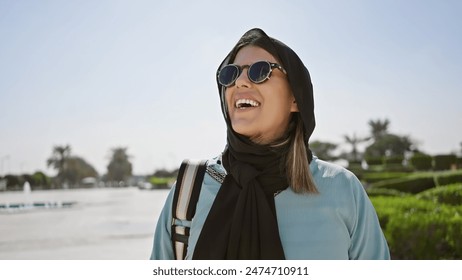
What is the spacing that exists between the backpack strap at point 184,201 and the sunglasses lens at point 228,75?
304mm

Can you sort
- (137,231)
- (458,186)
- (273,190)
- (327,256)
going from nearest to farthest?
(327,256), (273,190), (458,186), (137,231)

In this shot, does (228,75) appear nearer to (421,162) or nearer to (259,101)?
(259,101)

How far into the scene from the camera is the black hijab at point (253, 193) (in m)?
1.67

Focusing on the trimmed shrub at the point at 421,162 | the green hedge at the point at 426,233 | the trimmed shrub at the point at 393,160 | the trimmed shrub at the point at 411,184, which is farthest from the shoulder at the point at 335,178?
the trimmed shrub at the point at 393,160

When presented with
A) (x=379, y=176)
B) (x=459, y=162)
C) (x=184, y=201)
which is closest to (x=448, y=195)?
(x=459, y=162)

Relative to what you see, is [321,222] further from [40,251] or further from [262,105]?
[40,251]

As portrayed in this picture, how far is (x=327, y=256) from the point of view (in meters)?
1.62

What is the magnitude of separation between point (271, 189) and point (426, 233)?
2861 millimetres

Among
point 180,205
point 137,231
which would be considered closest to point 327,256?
point 180,205

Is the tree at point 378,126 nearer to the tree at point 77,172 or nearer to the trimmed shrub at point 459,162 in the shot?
the trimmed shrub at point 459,162

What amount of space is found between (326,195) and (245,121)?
0.36 m

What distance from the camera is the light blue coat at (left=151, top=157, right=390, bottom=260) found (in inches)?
63.7
